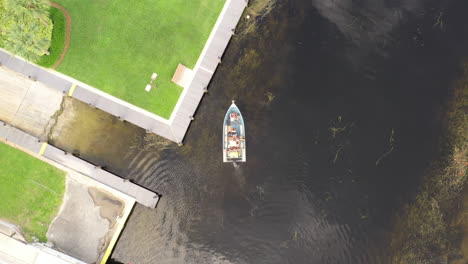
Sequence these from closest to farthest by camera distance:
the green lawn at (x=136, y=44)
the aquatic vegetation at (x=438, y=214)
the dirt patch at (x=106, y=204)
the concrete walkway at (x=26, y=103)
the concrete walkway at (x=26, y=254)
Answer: the concrete walkway at (x=26, y=254), the dirt patch at (x=106, y=204), the concrete walkway at (x=26, y=103), the green lawn at (x=136, y=44), the aquatic vegetation at (x=438, y=214)

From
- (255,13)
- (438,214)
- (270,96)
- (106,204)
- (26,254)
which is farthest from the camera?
(255,13)

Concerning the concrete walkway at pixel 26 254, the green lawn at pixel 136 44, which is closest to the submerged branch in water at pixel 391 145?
the green lawn at pixel 136 44

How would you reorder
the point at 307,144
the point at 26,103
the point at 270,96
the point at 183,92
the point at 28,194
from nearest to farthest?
1. the point at 28,194
2. the point at 26,103
3. the point at 183,92
4. the point at 307,144
5. the point at 270,96

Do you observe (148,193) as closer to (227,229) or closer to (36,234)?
(227,229)

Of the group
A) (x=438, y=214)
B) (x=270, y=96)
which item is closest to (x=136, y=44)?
(x=270, y=96)

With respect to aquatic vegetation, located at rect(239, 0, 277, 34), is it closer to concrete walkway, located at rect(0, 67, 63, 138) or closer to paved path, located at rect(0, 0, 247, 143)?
paved path, located at rect(0, 0, 247, 143)

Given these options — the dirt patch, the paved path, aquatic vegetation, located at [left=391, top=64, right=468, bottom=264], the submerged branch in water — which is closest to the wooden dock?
the dirt patch

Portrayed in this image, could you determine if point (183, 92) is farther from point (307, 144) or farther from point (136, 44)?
point (307, 144)

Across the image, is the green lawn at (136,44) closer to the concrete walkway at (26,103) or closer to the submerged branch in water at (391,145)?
the concrete walkway at (26,103)
